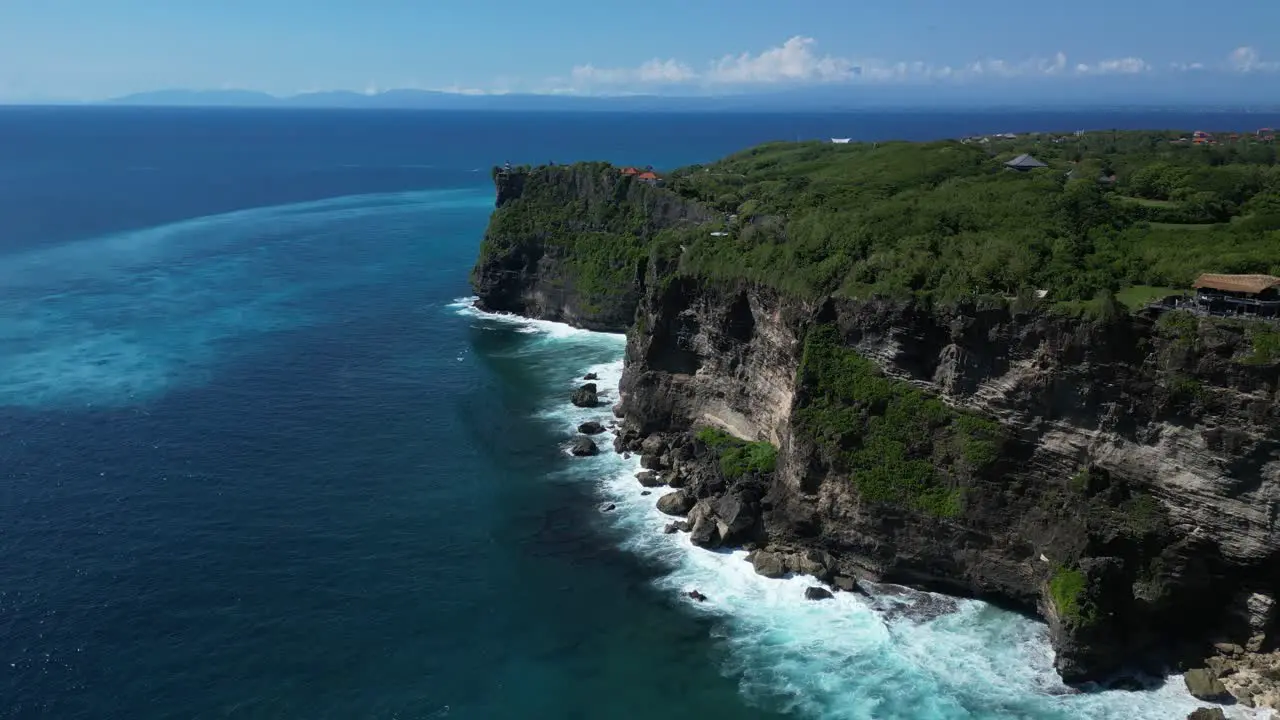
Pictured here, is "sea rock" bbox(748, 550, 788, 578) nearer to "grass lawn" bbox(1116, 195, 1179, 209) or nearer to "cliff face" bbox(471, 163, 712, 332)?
"grass lawn" bbox(1116, 195, 1179, 209)

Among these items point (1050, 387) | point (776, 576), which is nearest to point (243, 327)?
point (776, 576)

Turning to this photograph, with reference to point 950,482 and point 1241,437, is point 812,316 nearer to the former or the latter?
point 950,482

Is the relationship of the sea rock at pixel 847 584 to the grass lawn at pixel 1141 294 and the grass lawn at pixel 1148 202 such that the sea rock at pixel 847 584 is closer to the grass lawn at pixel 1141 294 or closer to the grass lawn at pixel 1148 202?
the grass lawn at pixel 1141 294

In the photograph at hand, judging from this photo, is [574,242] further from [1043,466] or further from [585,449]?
[1043,466]

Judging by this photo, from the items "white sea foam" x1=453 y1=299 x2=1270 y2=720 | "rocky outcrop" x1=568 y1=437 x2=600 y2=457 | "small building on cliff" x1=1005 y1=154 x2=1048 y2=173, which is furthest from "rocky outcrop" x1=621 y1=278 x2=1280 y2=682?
"small building on cliff" x1=1005 y1=154 x2=1048 y2=173

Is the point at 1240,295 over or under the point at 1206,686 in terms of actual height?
over

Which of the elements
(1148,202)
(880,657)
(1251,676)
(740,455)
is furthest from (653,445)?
(1148,202)

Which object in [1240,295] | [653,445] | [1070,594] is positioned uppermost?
[1240,295]
